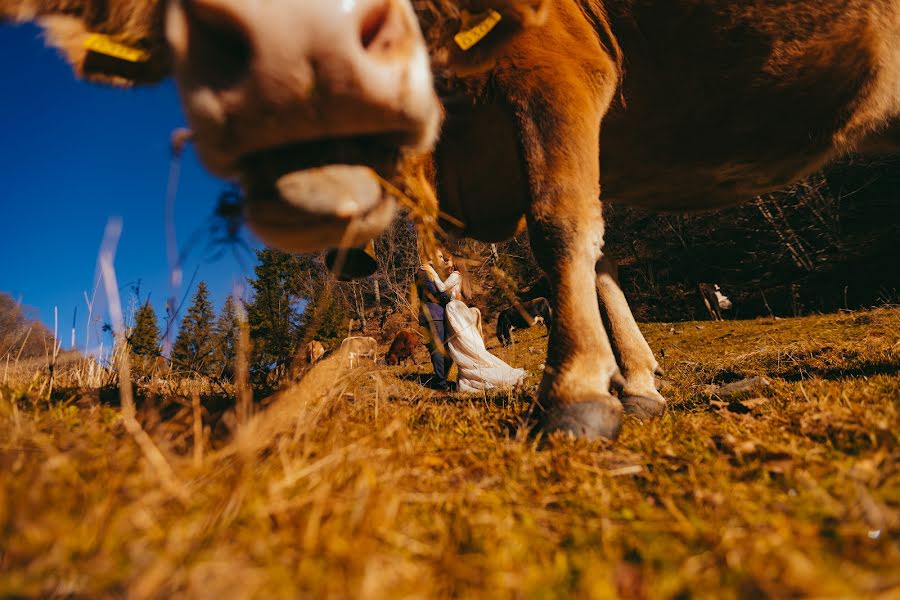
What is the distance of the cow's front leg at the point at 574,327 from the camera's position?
195cm

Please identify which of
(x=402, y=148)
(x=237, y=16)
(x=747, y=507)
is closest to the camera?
(x=747, y=507)

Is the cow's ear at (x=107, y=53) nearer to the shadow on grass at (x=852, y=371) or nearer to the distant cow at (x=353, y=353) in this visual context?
the distant cow at (x=353, y=353)

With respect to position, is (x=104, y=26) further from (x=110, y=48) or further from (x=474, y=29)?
(x=474, y=29)

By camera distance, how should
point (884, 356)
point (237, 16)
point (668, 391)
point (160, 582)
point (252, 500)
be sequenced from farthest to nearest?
point (668, 391) → point (884, 356) → point (237, 16) → point (252, 500) → point (160, 582)

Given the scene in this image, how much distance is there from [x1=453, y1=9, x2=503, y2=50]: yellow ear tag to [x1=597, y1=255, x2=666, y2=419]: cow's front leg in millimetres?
1982

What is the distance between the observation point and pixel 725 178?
3.92m

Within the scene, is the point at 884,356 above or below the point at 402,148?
below

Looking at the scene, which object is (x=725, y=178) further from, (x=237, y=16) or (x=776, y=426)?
(x=237, y=16)

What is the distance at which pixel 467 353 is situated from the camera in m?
8.20

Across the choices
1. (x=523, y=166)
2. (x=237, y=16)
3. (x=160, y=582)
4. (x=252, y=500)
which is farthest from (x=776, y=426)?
(x=237, y=16)

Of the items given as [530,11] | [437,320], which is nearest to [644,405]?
[530,11]

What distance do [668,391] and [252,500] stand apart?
402 centimetres

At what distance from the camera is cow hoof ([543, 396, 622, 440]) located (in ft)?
6.21

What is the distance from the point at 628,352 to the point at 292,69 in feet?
9.32
